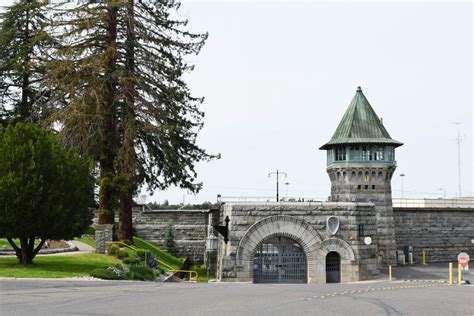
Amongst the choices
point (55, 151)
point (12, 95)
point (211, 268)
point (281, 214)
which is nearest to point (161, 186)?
point (211, 268)

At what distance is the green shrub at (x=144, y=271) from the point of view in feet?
85.6

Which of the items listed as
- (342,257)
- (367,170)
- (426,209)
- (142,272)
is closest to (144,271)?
(142,272)

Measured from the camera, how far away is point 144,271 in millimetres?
26719

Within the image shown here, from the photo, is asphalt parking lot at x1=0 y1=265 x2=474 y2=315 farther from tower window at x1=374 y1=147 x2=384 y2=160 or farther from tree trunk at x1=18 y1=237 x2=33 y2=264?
tower window at x1=374 y1=147 x2=384 y2=160

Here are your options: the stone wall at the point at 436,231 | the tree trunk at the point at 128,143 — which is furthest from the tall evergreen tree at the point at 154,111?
the stone wall at the point at 436,231

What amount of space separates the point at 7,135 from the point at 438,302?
1843 cm

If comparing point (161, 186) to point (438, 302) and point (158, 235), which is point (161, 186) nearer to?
point (158, 235)

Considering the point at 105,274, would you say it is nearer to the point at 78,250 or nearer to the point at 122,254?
the point at 122,254

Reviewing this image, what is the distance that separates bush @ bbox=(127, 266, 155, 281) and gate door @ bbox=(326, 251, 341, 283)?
9.25 meters

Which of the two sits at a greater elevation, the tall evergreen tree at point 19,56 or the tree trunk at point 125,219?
the tall evergreen tree at point 19,56

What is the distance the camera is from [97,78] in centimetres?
3331

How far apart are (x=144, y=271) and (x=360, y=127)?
21.3m

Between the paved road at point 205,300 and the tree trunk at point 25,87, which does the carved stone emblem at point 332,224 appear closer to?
the paved road at point 205,300

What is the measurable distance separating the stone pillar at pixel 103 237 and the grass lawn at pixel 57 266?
41.0 inches
